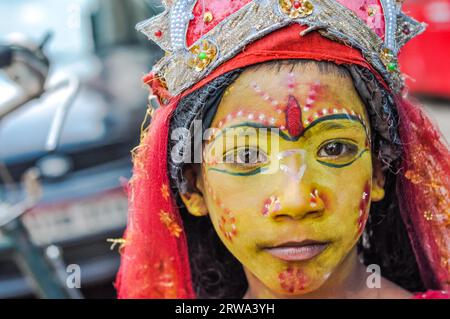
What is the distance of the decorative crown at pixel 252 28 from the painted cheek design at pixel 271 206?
14.4 inches

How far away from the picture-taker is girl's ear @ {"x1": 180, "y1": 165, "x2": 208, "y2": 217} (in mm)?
2080

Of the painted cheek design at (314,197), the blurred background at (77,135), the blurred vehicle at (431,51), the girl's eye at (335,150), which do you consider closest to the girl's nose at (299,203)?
the painted cheek design at (314,197)

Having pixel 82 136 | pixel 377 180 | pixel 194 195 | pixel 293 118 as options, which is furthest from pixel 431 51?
pixel 293 118

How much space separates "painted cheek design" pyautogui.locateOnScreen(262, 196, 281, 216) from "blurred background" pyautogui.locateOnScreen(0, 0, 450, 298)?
71.3 inches

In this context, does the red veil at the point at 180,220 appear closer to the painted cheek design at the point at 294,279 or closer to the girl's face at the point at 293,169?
the girl's face at the point at 293,169

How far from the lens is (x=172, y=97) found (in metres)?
1.93

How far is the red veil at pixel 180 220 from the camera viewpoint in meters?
1.81

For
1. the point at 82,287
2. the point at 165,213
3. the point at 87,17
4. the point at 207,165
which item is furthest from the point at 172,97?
the point at 87,17

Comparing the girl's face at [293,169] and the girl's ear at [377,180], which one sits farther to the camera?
the girl's ear at [377,180]

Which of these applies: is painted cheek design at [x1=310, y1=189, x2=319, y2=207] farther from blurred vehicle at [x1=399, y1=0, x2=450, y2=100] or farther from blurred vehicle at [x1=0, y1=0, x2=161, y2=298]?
blurred vehicle at [x1=399, y1=0, x2=450, y2=100]

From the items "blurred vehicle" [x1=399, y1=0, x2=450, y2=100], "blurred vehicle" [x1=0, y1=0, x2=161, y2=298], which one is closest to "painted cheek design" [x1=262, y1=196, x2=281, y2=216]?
"blurred vehicle" [x1=0, y1=0, x2=161, y2=298]

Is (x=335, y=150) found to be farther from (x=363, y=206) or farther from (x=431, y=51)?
(x=431, y=51)
